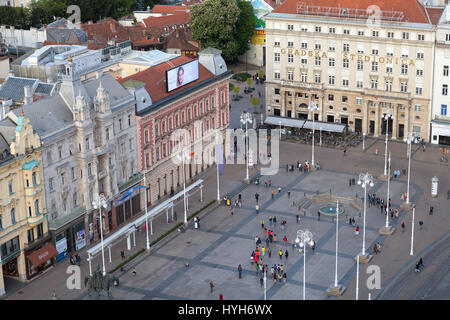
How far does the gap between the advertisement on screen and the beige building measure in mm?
29900

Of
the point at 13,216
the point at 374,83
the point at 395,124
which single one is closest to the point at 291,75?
the point at 374,83

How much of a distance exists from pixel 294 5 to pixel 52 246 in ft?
234

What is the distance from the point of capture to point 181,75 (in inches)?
4847

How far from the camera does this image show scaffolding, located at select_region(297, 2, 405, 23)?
142 metres

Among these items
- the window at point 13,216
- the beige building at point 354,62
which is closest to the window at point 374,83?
the beige building at point 354,62

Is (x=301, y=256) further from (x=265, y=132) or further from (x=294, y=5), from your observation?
(x=294, y=5)

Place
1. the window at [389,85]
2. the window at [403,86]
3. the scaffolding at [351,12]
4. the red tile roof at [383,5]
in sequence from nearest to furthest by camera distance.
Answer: the red tile roof at [383,5], the scaffolding at [351,12], the window at [403,86], the window at [389,85]

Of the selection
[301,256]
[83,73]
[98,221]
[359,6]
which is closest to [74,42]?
[83,73]

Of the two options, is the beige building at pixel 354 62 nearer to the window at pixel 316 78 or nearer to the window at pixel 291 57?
the window at pixel 316 78

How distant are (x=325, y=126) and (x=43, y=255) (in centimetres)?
6554

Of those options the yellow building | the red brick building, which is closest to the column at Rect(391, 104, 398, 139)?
the red brick building

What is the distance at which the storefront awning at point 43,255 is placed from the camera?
97.6 metres

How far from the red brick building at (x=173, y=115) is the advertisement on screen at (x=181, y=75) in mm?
737

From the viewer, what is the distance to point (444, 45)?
137 meters
